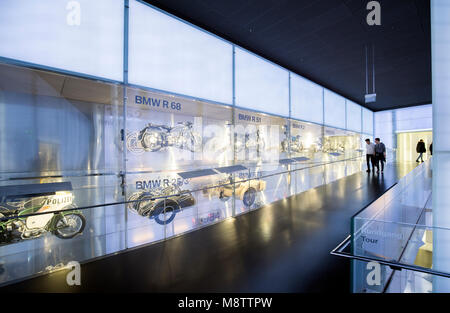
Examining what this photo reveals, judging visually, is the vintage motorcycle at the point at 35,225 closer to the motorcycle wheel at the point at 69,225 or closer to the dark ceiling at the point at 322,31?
the motorcycle wheel at the point at 69,225

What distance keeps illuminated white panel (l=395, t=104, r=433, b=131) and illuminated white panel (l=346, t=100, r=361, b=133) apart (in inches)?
148

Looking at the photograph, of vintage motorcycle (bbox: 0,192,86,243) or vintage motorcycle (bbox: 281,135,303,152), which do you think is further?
vintage motorcycle (bbox: 281,135,303,152)

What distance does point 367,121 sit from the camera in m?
12.9

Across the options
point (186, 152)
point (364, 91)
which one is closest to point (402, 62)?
point (364, 91)

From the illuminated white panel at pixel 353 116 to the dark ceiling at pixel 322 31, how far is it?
342 cm

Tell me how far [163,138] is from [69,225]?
2.07 m

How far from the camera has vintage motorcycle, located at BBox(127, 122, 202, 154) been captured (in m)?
3.63

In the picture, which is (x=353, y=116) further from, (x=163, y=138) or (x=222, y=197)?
(x=163, y=138)

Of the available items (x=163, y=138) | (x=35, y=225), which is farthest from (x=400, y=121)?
(x=35, y=225)

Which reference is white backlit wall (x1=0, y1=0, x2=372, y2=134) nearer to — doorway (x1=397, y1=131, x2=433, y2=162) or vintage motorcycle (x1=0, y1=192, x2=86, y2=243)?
vintage motorcycle (x1=0, y1=192, x2=86, y2=243)

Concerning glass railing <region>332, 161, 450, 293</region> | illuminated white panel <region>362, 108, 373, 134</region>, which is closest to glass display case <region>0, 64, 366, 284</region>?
glass railing <region>332, 161, 450, 293</region>

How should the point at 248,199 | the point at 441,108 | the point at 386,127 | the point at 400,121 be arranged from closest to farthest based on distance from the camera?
the point at 441,108
the point at 248,199
the point at 400,121
the point at 386,127

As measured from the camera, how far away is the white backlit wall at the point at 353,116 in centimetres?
1052

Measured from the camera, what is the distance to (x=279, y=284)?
186 cm
